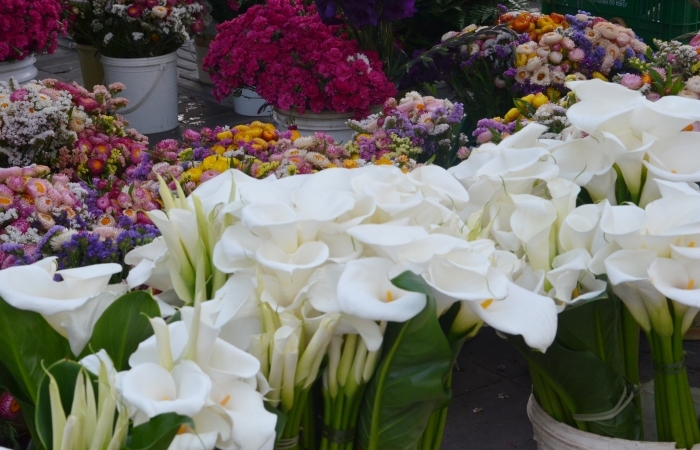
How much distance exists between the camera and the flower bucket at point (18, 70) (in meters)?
3.67

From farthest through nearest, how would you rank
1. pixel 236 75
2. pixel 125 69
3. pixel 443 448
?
pixel 125 69, pixel 236 75, pixel 443 448

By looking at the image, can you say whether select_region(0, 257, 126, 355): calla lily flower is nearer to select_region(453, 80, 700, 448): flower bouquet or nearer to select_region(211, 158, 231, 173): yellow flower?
select_region(453, 80, 700, 448): flower bouquet

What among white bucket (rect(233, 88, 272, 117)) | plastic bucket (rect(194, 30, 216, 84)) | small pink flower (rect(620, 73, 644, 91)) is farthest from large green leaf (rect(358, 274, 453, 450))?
plastic bucket (rect(194, 30, 216, 84))

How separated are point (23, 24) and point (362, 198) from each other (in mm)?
2931

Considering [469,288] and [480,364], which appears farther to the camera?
[480,364]

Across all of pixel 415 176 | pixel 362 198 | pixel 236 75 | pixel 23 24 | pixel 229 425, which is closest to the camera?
pixel 229 425

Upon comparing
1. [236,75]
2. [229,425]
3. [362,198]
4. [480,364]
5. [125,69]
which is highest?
[362,198]

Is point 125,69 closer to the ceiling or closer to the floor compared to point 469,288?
closer to the floor

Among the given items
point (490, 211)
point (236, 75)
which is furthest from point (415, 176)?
point (236, 75)

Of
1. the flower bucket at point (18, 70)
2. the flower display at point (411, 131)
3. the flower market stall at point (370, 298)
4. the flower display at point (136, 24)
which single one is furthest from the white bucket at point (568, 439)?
the flower display at point (136, 24)

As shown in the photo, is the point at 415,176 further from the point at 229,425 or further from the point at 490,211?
the point at 229,425

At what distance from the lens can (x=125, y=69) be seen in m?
4.34

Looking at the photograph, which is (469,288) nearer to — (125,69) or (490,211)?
(490,211)

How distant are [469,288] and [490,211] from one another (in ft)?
1.08
